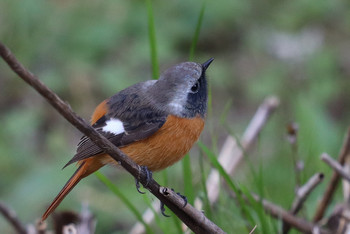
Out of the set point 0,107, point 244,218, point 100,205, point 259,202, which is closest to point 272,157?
point 100,205

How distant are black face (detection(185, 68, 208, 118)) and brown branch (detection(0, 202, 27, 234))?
890 millimetres

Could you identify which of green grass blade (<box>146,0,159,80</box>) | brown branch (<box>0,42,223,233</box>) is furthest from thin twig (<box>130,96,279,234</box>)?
brown branch (<box>0,42,223,233</box>)

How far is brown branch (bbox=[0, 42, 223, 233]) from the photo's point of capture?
4.60ft

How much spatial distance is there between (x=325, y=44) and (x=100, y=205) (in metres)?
2.90

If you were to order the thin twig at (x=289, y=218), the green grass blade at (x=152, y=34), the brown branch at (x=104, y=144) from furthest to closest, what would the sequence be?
the thin twig at (x=289, y=218) → the green grass blade at (x=152, y=34) → the brown branch at (x=104, y=144)

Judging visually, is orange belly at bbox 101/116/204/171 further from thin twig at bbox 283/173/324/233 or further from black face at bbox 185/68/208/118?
thin twig at bbox 283/173/324/233

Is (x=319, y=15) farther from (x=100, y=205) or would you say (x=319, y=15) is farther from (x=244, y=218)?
(x=244, y=218)

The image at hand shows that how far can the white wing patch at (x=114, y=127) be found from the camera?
255 cm

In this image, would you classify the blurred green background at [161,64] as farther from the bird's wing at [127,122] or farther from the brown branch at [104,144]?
the brown branch at [104,144]

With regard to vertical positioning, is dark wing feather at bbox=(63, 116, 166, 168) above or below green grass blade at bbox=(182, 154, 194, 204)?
above

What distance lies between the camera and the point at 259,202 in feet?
8.06

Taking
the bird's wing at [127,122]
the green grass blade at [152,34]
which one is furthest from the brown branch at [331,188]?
the green grass blade at [152,34]

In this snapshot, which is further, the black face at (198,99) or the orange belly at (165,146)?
the black face at (198,99)

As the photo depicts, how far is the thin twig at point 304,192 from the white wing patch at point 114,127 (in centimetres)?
81
